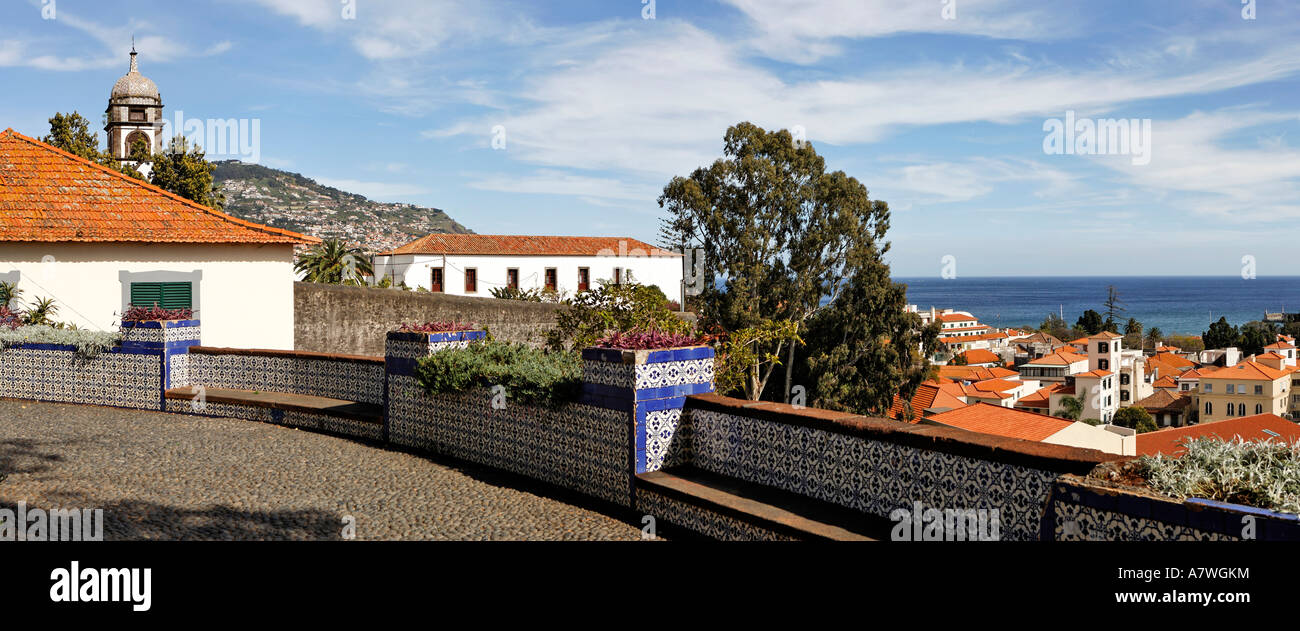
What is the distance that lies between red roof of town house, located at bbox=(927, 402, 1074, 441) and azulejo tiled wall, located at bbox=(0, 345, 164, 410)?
2499cm

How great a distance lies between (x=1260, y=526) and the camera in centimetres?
278

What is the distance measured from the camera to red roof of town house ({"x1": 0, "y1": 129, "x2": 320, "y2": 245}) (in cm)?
1484

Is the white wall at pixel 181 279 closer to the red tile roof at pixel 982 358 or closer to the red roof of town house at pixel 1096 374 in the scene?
the red roof of town house at pixel 1096 374

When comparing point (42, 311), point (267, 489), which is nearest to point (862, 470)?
point (267, 489)

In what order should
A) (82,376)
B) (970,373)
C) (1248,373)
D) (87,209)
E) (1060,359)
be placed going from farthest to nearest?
(1060,359)
(970,373)
(1248,373)
(87,209)
(82,376)

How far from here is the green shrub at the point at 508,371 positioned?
6.79m

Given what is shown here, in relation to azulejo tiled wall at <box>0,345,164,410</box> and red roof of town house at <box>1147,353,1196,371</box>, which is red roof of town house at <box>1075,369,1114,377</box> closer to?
red roof of town house at <box>1147,353,1196,371</box>

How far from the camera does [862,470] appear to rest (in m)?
5.03

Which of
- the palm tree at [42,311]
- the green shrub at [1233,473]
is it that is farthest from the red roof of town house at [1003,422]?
the green shrub at [1233,473]

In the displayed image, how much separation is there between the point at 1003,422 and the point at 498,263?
32585 millimetres

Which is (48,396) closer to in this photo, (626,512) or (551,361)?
(551,361)

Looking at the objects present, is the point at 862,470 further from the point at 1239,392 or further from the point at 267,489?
the point at 1239,392
